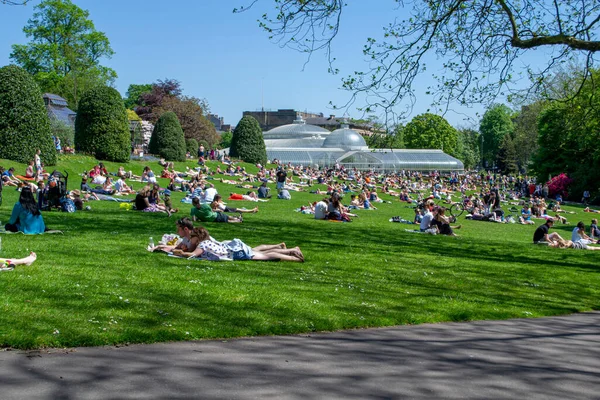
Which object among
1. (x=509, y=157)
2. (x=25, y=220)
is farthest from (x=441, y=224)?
(x=509, y=157)

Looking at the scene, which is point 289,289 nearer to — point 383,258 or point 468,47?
point 383,258

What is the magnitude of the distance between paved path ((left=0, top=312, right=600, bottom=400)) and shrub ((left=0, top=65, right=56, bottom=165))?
2718 centimetres

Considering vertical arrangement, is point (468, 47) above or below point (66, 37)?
below

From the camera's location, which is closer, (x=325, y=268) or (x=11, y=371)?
(x=11, y=371)

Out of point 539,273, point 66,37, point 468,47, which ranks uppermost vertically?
point 66,37

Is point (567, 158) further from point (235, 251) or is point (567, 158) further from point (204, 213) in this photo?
point (235, 251)

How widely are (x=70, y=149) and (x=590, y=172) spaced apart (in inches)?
1357

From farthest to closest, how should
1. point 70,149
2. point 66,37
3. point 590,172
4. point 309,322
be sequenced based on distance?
point 66,37 → point 590,172 → point 70,149 → point 309,322

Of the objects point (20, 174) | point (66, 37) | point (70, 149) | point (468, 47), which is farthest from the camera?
point (66, 37)

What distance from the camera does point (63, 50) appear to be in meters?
65.1

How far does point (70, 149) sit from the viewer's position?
3941 centimetres

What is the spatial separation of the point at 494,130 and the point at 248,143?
7606cm

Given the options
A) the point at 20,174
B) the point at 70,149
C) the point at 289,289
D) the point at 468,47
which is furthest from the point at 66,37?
the point at 289,289

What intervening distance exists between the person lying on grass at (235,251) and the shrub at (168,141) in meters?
35.4
